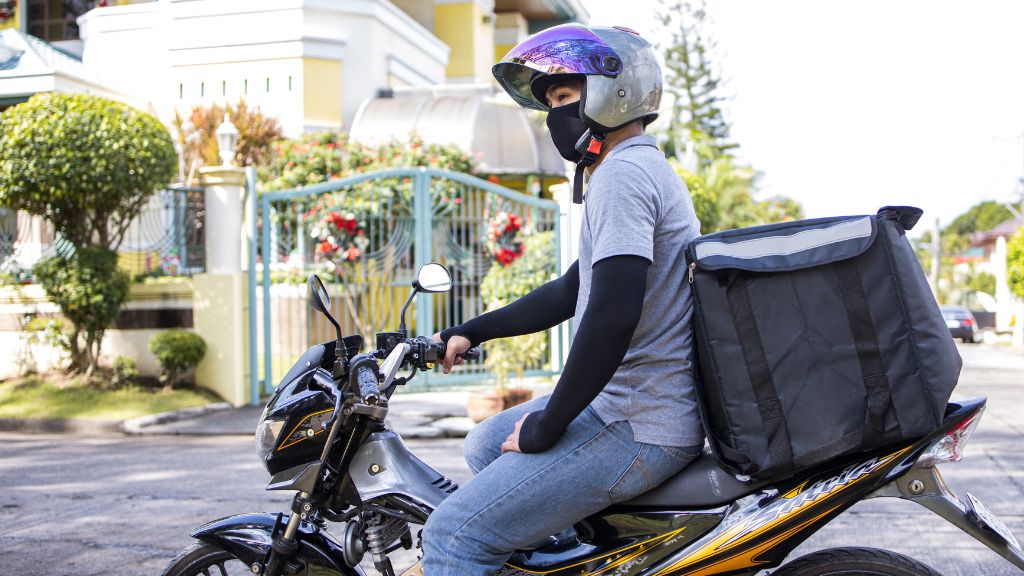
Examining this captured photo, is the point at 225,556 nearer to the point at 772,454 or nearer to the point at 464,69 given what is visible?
the point at 772,454

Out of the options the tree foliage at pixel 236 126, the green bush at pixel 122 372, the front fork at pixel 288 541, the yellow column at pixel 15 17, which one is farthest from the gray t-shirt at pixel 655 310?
the yellow column at pixel 15 17

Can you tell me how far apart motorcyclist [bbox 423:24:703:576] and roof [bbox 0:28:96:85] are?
1784 cm

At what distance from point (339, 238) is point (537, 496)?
9787 mm

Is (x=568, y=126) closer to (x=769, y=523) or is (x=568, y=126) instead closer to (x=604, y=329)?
(x=604, y=329)

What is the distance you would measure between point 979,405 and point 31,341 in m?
10.4

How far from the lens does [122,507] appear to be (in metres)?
6.09

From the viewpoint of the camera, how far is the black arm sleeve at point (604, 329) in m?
2.32

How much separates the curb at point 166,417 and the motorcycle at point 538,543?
24.2 ft

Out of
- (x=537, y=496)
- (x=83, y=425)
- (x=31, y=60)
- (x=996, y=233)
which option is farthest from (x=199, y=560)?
(x=996, y=233)

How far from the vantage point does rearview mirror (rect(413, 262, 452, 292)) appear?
2.89 meters

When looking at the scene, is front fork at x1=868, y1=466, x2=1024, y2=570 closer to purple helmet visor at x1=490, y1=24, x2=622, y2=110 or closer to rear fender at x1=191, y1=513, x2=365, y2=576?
purple helmet visor at x1=490, y1=24, x2=622, y2=110

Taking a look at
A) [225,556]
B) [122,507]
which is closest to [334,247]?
[122,507]

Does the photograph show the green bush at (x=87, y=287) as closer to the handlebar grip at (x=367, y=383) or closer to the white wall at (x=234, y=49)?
the handlebar grip at (x=367, y=383)

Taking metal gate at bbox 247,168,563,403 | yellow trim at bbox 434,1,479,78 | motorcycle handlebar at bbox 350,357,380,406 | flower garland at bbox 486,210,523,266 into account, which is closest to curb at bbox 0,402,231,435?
metal gate at bbox 247,168,563,403
